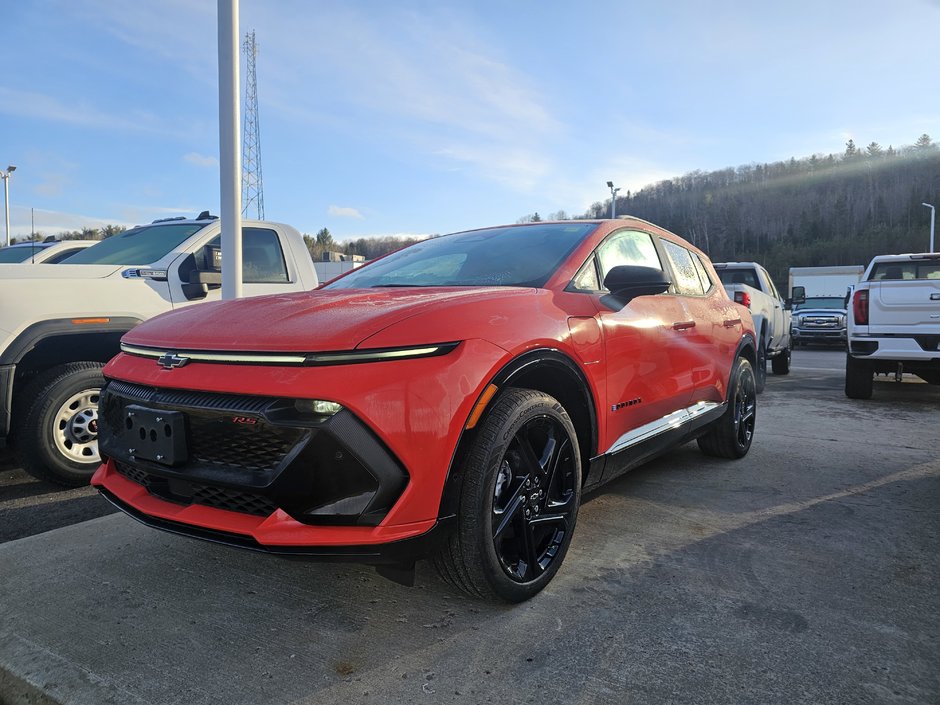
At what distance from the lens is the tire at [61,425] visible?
3.89 meters

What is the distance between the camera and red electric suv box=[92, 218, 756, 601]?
1.94 m

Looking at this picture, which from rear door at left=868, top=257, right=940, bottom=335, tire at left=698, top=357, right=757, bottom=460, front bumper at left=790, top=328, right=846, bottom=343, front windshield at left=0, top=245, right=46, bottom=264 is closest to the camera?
tire at left=698, top=357, right=757, bottom=460

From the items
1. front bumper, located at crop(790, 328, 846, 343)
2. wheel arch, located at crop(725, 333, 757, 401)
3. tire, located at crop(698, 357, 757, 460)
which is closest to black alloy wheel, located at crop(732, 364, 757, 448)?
tire, located at crop(698, 357, 757, 460)

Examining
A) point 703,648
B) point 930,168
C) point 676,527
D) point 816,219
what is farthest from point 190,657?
point 930,168

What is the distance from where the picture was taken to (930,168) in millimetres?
88125

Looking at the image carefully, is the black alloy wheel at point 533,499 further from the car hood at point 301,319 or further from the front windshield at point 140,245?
the front windshield at point 140,245

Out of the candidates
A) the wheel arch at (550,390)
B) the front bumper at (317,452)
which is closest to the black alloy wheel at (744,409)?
the wheel arch at (550,390)

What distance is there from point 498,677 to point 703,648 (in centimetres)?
70

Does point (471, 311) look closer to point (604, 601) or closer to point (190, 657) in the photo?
point (604, 601)

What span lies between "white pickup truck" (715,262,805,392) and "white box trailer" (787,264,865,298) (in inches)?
493

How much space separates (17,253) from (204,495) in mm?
7100

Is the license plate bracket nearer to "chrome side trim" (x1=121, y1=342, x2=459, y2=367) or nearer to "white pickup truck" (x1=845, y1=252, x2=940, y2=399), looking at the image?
"chrome side trim" (x1=121, y1=342, x2=459, y2=367)

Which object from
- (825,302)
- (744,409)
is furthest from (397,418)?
(825,302)

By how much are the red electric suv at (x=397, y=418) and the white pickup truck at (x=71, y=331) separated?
5.68 feet
